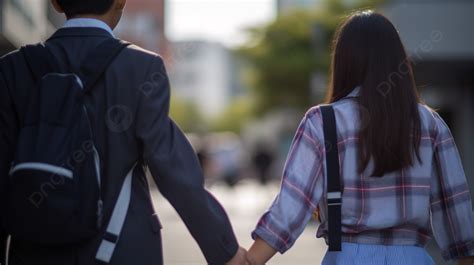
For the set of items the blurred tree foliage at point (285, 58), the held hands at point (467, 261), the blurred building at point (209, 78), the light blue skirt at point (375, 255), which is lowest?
the blurred building at point (209, 78)

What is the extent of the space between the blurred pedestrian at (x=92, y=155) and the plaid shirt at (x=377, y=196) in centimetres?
30

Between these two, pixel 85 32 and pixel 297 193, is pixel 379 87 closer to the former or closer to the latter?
pixel 297 193

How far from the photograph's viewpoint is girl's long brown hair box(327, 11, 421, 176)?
320 centimetres

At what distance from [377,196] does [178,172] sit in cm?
76

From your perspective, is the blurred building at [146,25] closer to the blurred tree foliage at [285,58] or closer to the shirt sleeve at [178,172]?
the blurred tree foliage at [285,58]

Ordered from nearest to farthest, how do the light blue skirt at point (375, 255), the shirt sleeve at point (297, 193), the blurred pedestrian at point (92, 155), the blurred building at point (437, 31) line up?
the blurred pedestrian at point (92, 155) → the light blue skirt at point (375, 255) → the shirt sleeve at point (297, 193) → the blurred building at point (437, 31)

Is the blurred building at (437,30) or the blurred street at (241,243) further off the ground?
the blurred building at (437,30)

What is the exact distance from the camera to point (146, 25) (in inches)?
1522

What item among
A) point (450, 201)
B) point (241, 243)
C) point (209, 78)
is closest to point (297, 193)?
point (450, 201)

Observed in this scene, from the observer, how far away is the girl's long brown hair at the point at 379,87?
3.20m

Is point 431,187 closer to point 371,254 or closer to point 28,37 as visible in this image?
point 371,254

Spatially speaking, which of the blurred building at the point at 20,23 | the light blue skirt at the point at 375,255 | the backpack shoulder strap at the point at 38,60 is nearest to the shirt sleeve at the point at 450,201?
the light blue skirt at the point at 375,255

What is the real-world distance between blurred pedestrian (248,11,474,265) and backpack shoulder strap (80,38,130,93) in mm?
790

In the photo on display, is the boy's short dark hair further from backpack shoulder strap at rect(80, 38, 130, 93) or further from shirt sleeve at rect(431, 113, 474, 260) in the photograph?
shirt sleeve at rect(431, 113, 474, 260)
